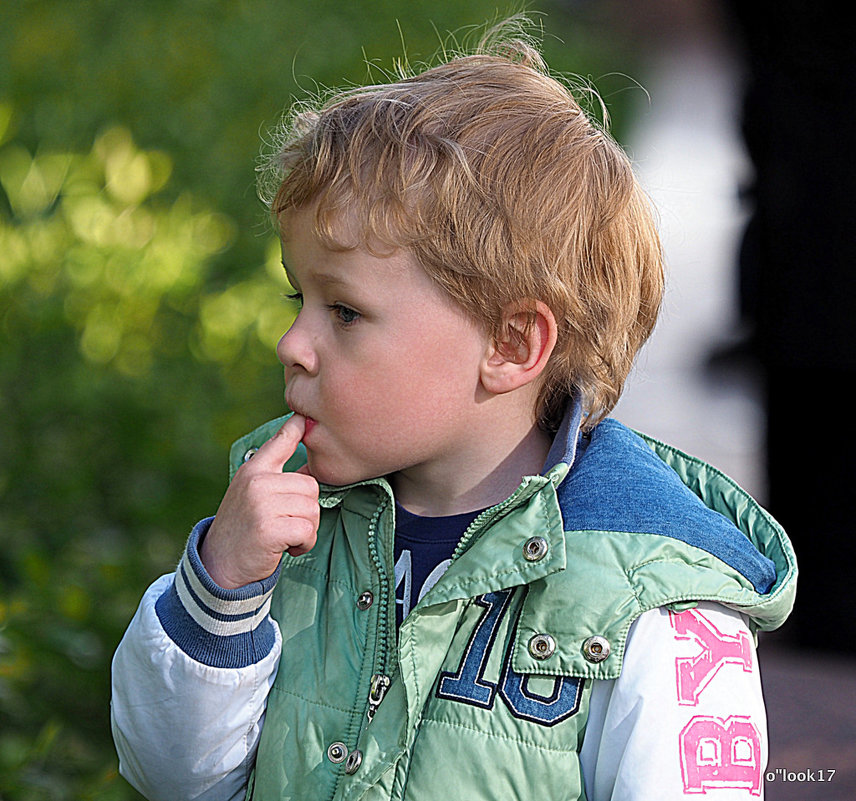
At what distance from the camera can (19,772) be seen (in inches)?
85.0

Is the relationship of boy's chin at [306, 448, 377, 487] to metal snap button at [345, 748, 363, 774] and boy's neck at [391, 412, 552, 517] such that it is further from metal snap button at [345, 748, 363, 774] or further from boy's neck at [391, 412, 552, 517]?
metal snap button at [345, 748, 363, 774]

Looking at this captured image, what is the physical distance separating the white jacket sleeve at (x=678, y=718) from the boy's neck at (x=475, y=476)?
349mm

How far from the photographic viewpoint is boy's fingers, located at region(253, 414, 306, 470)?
5.56 feet

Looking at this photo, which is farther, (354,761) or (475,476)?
(475,476)

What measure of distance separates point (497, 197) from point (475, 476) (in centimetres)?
43

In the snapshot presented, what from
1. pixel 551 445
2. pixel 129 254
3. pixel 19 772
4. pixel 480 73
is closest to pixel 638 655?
pixel 551 445

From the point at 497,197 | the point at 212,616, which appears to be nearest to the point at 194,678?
the point at 212,616

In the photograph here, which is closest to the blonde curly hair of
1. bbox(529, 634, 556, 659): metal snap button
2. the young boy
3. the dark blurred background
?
the young boy

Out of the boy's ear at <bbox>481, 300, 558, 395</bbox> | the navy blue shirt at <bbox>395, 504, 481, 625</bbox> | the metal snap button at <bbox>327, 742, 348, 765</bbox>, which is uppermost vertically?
the boy's ear at <bbox>481, 300, 558, 395</bbox>

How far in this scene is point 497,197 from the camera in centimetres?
170

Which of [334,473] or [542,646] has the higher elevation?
[334,473]

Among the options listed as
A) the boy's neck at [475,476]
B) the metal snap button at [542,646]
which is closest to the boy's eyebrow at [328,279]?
the boy's neck at [475,476]

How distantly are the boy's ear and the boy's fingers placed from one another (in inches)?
11.2

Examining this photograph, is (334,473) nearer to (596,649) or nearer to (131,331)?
(596,649)
